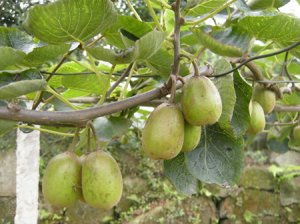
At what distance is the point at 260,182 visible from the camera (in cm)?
408

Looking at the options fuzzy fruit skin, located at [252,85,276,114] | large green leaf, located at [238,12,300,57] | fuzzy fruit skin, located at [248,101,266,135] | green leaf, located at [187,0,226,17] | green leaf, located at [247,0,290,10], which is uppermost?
large green leaf, located at [238,12,300,57]

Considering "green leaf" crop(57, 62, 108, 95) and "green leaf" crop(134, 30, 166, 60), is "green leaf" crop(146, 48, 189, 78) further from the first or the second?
"green leaf" crop(57, 62, 108, 95)

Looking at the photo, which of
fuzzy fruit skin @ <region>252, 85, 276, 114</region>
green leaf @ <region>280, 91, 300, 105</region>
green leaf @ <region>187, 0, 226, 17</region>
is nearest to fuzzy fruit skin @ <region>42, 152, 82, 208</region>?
green leaf @ <region>187, 0, 226, 17</region>

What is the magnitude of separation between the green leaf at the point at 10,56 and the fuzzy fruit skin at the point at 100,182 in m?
0.17

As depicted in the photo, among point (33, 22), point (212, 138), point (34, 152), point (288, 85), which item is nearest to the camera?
point (33, 22)

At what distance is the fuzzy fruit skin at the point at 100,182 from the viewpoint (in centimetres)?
64

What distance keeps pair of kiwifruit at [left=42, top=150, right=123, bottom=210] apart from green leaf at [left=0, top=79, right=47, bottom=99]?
13cm

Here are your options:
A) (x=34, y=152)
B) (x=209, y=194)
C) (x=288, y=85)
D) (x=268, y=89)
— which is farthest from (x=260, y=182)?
(x=268, y=89)

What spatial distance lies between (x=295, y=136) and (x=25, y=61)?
111cm

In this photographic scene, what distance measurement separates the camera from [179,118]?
2.08ft

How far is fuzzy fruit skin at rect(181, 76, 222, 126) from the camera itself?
0.61 metres

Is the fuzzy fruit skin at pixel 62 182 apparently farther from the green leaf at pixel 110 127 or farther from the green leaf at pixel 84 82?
the green leaf at pixel 84 82

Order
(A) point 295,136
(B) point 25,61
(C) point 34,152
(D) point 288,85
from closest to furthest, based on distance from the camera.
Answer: (B) point 25,61
(D) point 288,85
(A) point 295,136
(C) point 34,152

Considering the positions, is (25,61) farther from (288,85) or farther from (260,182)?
(260,182)
